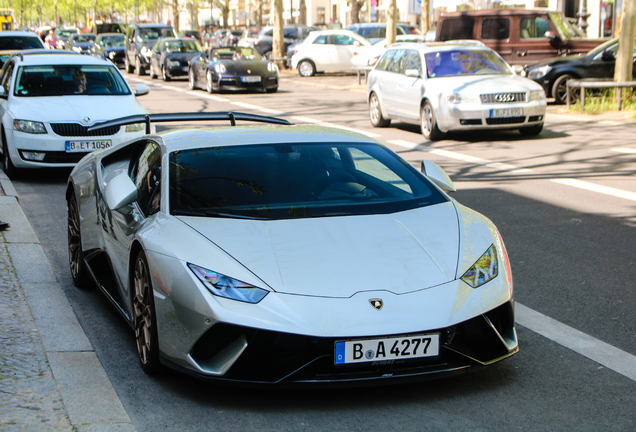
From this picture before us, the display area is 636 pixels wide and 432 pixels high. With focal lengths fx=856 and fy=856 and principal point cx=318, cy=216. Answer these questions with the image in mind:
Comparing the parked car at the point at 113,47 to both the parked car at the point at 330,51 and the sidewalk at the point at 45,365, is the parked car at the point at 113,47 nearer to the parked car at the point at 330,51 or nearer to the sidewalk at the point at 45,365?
the parked car at the point at 330,51

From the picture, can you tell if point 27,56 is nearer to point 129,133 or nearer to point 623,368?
point 129,133

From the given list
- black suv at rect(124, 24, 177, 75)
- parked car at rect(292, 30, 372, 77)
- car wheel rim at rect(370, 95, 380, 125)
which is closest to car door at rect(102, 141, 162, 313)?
car wheel rim at rect(370, 95, 380, 125)

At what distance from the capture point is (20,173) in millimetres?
11391

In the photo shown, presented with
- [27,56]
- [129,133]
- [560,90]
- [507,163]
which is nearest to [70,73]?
[27,56]

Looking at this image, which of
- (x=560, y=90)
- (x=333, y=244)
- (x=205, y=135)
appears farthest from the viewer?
(x=560, y=90)

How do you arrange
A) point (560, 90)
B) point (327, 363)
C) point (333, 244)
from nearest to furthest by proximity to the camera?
point (327, 363) < point (333, 244) < point (560, 90)

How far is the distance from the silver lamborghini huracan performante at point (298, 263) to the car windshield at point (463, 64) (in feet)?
34.9

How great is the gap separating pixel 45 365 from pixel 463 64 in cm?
1266

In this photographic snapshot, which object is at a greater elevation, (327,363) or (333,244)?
(333,244)

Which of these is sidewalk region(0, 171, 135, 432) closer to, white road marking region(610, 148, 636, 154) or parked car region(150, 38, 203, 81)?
white road marking region(610, 148, 636, 154)

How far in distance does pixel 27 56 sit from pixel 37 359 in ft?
30.6

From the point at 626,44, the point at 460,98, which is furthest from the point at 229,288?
the point at 626,44

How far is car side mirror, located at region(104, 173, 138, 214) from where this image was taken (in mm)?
4828

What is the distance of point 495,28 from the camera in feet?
80.1
